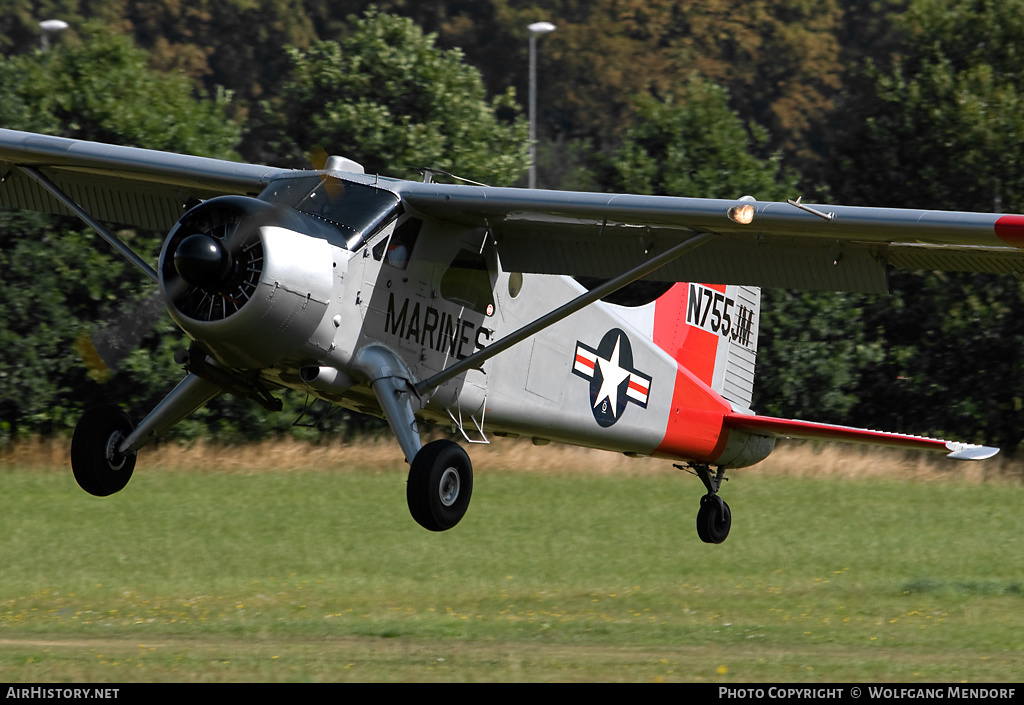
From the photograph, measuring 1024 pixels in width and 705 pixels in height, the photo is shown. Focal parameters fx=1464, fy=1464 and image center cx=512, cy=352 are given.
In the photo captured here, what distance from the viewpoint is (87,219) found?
478 inches

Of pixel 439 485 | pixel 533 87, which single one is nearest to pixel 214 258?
pixel 439 485

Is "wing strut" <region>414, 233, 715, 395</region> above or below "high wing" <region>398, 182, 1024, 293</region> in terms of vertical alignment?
below

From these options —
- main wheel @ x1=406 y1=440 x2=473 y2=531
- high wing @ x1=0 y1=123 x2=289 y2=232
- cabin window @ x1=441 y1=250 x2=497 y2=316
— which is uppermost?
high wing @ x1=0 y1=123 x2=289 y2=232

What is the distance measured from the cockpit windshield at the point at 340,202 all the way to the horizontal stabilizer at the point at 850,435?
4.81m

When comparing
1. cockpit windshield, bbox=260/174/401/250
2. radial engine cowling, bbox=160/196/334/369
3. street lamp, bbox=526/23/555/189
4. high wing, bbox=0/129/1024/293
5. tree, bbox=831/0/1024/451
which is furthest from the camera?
street lamp, bbox=526/23/555/189

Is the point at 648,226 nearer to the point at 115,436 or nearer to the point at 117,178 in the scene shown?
the point at 115,436

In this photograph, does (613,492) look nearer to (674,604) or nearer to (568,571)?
(568,571)

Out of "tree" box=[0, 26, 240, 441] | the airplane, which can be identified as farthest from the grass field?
the airplane

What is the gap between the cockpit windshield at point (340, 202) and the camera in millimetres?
10414

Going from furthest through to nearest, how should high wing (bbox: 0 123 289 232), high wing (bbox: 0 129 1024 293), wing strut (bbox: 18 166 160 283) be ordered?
high wing (bbox: 0 123 289 232) < wing strut (bbox: 18 166 160 283) < high wing (bbox: 0 129 1024 293)

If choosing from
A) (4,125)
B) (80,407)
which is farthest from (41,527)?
(4,125)

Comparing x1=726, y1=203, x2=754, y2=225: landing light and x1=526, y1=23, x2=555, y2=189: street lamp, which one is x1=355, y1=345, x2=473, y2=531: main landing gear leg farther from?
x1=526, y1=23, x2=555, y2=189: street lamp

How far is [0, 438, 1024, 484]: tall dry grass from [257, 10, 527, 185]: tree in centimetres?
545

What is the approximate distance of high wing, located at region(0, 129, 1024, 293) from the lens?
1056 centimetres
